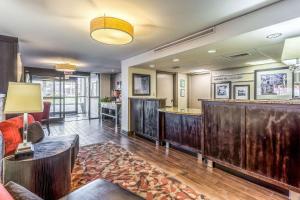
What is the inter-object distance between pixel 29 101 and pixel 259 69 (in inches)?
236

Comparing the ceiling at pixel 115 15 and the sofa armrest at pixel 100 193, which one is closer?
the sofa armrest at pixel 100 193

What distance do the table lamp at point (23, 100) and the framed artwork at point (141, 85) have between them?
3.90m

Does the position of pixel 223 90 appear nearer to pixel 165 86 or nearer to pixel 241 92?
pixel 241 92

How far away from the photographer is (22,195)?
90 cm

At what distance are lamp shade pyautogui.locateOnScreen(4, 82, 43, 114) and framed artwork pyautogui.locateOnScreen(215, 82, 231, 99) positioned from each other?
6.01 metres

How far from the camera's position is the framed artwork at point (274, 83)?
15.5ft

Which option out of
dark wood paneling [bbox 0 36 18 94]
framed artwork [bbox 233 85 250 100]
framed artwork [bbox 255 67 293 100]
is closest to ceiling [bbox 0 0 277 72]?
dark wood paneling [bbox 0 36 18 94]

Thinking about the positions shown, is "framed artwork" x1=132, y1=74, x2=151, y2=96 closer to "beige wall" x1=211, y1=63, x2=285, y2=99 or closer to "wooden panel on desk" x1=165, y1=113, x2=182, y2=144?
"wooden panel on desk" x1=165, y1=113, x2=182, y2=144

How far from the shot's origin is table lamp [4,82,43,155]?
5.87ft

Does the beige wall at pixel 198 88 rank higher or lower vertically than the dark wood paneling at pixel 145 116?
higher

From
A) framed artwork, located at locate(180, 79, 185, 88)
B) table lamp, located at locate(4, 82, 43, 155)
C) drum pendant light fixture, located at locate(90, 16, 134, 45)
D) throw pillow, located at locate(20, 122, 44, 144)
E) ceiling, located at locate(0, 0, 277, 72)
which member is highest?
ceiling, located at locate(0, 0, 277, 72)

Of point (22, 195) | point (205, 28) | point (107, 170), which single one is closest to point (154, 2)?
point (205, 28)

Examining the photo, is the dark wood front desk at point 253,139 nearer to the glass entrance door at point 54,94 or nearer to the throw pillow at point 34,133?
the throw pillow at point 34,133

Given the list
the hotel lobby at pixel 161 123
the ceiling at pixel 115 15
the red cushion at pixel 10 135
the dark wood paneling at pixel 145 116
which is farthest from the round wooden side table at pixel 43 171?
the dark wood paneling at pixel 145 116
